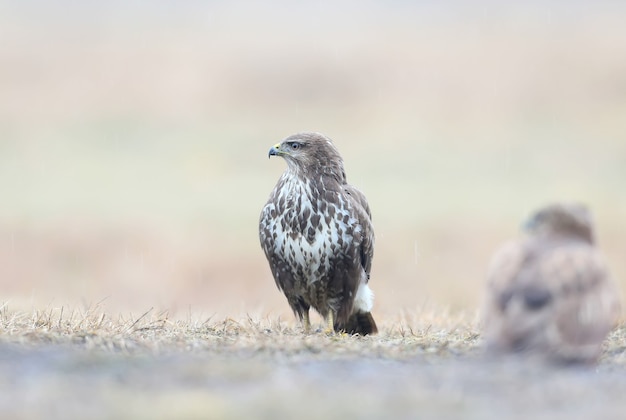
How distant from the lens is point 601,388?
5.56 meters

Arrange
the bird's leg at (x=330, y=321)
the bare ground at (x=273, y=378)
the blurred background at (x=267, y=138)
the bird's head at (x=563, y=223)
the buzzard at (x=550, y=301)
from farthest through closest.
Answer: the blurred background at (x=267, y=138)
the bird's leg at (x=330, y=321)
the bird's head at (x=563, y=223)
the buzzard at (x=550, y=301)
the bare ground at (x=273, y=378)

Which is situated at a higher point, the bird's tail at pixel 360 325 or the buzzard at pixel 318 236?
the buzzard at pixel 318 236

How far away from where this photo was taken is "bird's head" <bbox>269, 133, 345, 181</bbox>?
897 cm

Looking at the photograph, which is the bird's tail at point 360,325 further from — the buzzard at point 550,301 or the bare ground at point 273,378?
the buzzard at point 550,301

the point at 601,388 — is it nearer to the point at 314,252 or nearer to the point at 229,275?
the point at 314,252

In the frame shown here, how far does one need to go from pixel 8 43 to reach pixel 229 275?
2239 centimetres

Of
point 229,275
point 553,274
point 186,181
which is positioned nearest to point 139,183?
point 186,181

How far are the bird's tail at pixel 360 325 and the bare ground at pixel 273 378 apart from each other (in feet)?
5.14

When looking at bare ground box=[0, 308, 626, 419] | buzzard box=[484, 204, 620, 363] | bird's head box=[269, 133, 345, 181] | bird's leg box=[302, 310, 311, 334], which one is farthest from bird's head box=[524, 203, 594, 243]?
bird's leg box=[302, 310, 311, 334]

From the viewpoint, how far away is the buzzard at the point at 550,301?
5.84m

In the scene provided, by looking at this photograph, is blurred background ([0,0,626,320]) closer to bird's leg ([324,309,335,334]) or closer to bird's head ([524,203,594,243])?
bird's leg ([324,309,335,334])

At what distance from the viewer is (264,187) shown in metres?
22.2

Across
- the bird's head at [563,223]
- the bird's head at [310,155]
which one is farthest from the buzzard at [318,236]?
the bird's head at [563,223]

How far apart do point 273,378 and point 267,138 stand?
68.1 feet
